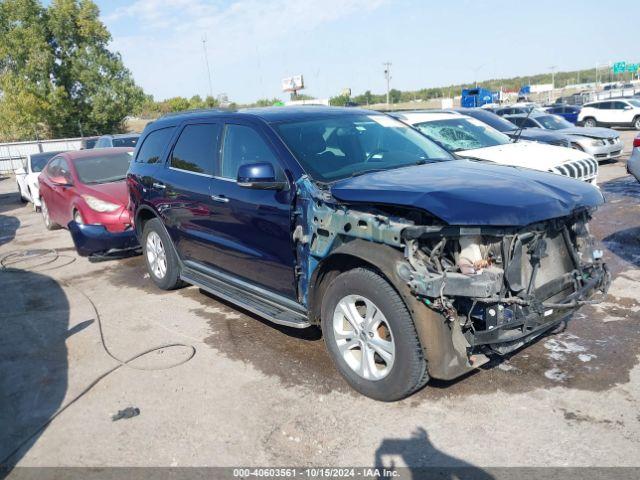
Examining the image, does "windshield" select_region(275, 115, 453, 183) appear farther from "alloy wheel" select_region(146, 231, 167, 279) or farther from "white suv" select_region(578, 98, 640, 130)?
"white suv" select_region(578, 98, 640, 130)

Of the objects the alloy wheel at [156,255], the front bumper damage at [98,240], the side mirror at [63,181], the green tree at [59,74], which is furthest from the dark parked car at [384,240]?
the green tree at [59,74]

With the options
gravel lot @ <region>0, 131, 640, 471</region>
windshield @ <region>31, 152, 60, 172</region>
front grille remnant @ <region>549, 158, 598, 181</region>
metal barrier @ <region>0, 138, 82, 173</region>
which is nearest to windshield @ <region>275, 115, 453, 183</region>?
gravel lot @ <region>0, 131, 640, 471</region>

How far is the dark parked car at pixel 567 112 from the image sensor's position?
92.8 ft

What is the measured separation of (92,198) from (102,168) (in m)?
1.11

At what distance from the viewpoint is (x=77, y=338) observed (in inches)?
205

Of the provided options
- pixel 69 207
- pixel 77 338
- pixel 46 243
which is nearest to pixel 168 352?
pixel 77 338

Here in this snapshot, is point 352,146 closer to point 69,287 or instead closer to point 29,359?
point 29,359

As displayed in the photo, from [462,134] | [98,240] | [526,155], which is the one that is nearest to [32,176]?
[98,240]

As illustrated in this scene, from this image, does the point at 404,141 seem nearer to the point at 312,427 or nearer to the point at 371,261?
the point at 371,261

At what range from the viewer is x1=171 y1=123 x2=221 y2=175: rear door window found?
5.14m

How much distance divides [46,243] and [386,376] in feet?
26.9

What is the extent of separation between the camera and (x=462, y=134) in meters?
9.02

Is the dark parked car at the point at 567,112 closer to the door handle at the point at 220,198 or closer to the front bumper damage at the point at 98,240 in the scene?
the front bumper damage at the point at 98,240

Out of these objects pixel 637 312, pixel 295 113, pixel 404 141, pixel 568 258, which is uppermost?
pixel 295 113
